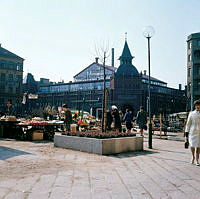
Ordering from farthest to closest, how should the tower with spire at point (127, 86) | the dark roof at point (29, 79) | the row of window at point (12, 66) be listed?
1. the dark roof at point (29, 79)
2. the row of window at point (12, 66)
3. the tower with spire at point (127, 86)

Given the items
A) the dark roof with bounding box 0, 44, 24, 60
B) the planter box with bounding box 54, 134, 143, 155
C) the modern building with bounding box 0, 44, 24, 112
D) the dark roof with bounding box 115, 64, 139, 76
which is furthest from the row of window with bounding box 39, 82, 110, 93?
the planter box with bounding box 54, 134, 143, 155

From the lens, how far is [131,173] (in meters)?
6.14

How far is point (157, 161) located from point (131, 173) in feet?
6.46

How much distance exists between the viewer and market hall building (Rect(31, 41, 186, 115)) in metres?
69.2

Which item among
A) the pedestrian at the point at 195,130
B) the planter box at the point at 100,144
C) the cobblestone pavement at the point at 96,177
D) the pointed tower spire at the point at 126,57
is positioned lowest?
the cobblestone pavement at the point at 96,177

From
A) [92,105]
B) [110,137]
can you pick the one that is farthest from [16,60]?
[110,137]

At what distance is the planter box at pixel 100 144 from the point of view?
901 cm

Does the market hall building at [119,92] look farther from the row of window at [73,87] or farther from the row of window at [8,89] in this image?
the row of window at [8,89]

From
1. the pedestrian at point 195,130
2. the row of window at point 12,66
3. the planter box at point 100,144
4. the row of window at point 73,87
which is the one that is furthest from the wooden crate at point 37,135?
the row of window at point 12,66

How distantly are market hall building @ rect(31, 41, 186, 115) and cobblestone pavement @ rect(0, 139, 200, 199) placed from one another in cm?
5235

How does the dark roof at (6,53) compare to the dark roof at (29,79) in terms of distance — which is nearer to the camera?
the dark roof at (6,53)

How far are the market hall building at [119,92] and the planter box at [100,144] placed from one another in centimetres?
4967

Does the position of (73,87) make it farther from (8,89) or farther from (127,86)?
(127,86)

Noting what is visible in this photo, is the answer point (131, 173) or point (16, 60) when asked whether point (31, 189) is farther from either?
point (16, 60)
